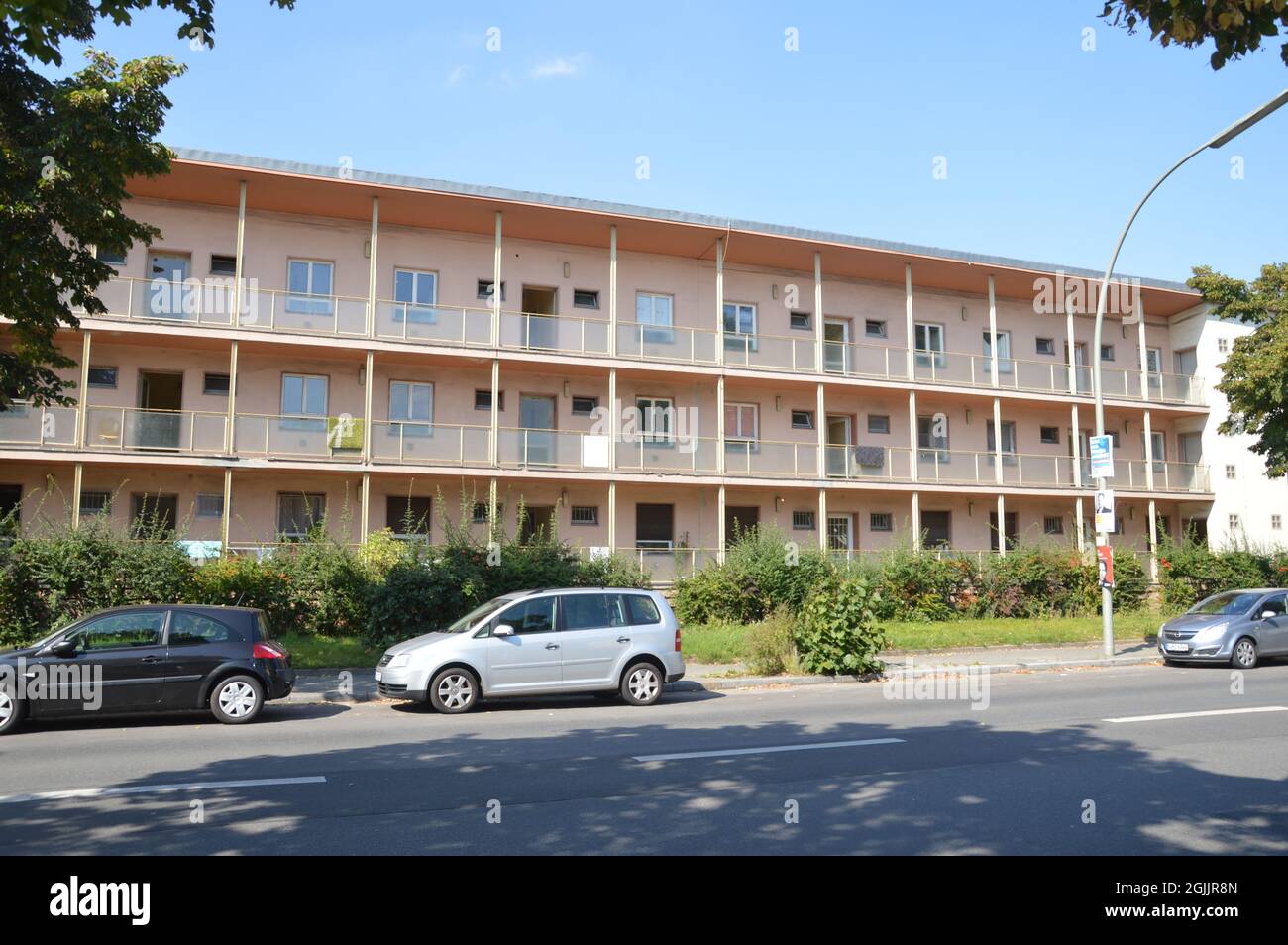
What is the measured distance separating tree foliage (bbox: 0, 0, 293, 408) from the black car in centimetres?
370

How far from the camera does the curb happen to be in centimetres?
1356

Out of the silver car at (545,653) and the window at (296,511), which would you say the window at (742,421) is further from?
the silver car at (545,653)

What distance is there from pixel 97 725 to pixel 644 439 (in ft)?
51.5

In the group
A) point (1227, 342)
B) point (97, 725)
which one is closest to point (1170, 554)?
point (1227, 342)

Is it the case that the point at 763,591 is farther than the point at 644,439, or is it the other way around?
the point at 644,439

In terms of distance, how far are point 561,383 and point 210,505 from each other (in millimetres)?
9457

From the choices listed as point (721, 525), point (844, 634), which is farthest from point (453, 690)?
point (721, 525)

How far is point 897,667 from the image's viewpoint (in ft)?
55.4

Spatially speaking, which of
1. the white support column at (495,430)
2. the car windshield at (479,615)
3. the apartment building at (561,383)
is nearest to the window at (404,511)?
the apartment building at (561,383)

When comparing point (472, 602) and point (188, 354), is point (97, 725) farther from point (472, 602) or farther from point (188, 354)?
point (188, 354)

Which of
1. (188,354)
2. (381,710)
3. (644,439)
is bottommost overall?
(381,710)

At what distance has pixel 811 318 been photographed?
28.6 m

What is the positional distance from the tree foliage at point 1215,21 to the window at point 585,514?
66.0ft

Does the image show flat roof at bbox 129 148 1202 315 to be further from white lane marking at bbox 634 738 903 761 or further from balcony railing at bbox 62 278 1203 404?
white lane marking at bbox 634 738 903 761
